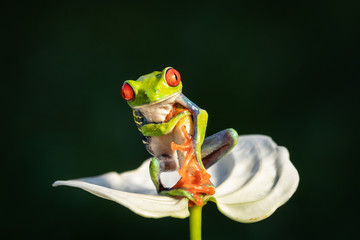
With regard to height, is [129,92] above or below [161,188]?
above

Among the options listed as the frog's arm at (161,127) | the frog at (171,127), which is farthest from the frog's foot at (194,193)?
the frog's arm at (161,127)

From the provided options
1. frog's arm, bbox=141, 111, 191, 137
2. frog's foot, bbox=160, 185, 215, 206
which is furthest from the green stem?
frog's arm, bbox=141, 111, 191, 137

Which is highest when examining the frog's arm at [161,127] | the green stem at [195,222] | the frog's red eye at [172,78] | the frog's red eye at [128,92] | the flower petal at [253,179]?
the frog's red eye at [172,78]

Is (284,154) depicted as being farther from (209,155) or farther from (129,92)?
(129,92)

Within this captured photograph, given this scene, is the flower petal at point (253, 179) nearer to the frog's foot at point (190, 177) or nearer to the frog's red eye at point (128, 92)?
the frog's foot at point (190, 177)

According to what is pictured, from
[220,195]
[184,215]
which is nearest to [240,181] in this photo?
[220,195]

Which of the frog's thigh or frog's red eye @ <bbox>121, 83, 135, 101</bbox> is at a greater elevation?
frog's red eye @ <bbox>121, 83, 135, 101</bbox>

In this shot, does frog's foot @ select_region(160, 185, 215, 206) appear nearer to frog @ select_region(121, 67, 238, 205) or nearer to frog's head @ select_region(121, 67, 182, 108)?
frog @ select_region(121, 67, 238, 205)
